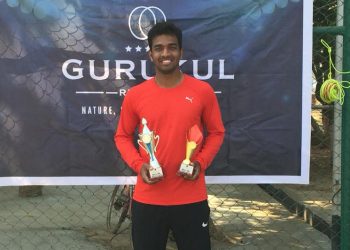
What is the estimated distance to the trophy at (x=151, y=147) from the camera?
262cm

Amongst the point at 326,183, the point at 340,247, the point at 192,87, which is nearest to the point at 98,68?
the point at 192,87

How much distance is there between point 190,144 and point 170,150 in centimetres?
13

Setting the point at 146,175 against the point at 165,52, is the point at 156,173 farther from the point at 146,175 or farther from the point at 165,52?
the point at 165,52

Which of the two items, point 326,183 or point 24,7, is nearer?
point 24,7

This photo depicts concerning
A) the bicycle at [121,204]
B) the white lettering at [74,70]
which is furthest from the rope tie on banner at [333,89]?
the bicycle at [121,204]

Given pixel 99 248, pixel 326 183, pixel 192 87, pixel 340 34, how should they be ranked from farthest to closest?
pixel 326 183 < pixel 99 248 < pixel 340 34 < pixel 192 87

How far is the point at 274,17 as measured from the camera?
3.49m

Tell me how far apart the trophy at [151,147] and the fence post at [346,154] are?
1502 mm

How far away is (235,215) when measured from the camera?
6.21 meters

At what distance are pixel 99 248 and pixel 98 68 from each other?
7.14 ft

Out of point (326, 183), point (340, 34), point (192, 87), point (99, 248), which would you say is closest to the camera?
point (192, 87)

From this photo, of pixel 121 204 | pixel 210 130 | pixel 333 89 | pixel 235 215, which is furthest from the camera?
pixel 235 215

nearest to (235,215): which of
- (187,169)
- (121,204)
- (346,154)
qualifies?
(121,204)

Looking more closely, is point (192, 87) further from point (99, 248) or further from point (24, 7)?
point (99, 248)
